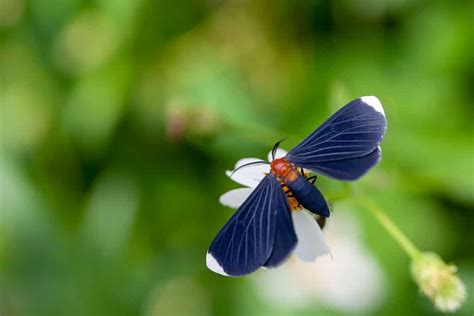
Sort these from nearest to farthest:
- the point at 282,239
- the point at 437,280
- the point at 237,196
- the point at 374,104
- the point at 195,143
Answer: the point at 282,239 → the point at 374,104 → the point at 237,196 → the point at 437,280 → the point at 195,143

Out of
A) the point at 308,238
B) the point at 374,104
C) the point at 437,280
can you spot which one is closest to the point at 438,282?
the point at 437,280

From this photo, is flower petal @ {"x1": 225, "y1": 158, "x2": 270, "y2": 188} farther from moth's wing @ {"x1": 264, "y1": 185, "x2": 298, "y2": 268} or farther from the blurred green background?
the blurred green background

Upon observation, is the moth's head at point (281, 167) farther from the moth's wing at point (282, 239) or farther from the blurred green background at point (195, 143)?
the blurred green background at point (195, 143)


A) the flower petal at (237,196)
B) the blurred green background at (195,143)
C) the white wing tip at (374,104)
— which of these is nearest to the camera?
the white wing tip at (374,104)

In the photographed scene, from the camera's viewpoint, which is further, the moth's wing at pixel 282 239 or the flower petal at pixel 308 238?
the flower petal at pixel 308 238

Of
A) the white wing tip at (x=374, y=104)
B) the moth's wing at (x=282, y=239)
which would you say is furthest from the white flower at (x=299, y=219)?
the white wing tip at (x=374, y=104)

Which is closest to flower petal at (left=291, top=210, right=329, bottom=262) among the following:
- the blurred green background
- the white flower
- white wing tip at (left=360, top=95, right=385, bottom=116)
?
the white flower

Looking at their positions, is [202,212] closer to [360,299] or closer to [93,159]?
[93,159]

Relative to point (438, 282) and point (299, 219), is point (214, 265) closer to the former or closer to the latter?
point (299, 219)
